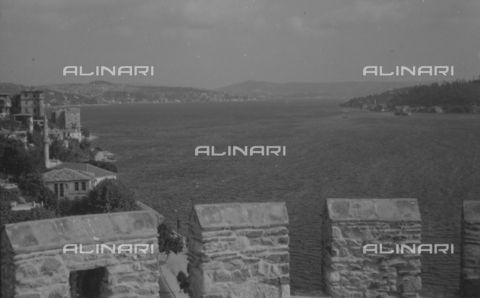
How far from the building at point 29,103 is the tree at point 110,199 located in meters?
47.1

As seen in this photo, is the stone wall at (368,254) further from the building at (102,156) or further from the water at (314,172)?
the building at (102,156)

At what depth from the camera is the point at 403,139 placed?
89125 mm

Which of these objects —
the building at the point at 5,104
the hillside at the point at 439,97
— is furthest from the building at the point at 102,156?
the hillside at the point at 439,97

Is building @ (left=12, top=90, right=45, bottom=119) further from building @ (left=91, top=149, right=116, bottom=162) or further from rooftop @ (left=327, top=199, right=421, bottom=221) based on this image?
rooftop @ (left=327, top=199, right=421, bottom=221)

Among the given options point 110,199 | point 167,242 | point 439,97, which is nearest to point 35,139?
point 110,199

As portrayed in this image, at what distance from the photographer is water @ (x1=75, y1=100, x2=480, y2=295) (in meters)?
37.2

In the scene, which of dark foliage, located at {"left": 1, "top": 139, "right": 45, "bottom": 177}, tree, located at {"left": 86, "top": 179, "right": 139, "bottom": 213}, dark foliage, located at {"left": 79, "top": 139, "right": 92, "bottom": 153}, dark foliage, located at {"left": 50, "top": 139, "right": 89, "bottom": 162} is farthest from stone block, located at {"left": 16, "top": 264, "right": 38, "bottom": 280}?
dark foliage, located at {"left": 79, "top": 139, "right": 92, "bottom": 153}

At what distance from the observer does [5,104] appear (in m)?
84.3

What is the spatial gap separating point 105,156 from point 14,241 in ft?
256

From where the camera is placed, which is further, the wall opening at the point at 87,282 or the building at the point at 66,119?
the building at the point at 66,119

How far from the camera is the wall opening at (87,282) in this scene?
5195 mm

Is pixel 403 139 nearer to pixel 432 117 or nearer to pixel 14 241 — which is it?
pixel 432 117

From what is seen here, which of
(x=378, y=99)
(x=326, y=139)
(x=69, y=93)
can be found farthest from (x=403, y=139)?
(x=69, y=93)

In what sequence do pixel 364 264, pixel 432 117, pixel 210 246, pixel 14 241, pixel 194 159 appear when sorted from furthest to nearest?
pixel 432 117, pixel 194 159, pixel 364 264, pixel 210 246, pixel 14 241
